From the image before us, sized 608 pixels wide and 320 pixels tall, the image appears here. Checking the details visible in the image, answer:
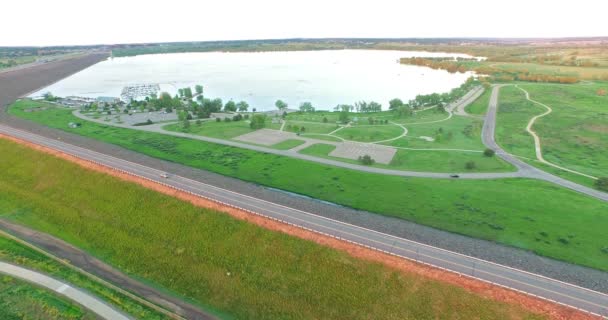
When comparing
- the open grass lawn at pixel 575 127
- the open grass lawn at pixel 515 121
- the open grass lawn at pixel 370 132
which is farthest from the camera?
the open grass lawn at pixel 370 132

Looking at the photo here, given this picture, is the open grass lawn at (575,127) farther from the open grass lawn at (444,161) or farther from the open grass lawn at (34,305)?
the open grass lawn at (34,305)

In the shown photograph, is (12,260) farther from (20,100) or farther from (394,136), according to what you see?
(20,100)

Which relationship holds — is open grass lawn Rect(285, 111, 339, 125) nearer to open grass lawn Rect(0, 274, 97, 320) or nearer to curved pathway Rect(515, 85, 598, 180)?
curved pathway Rect(515, 85, 598, 180)

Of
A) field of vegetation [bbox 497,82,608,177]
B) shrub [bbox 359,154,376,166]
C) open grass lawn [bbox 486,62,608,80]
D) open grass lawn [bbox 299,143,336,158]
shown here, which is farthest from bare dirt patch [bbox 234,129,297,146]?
open grass lawn [bbox 486,62,608,80]

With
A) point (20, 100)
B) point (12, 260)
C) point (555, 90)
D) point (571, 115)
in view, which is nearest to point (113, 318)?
point (12, 260)

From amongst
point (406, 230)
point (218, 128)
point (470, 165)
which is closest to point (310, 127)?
point (218, 128)

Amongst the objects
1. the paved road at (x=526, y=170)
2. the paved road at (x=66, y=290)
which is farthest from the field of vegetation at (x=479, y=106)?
the paved road at (x=66, y=290)

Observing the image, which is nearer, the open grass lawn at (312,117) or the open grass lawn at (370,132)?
the open grass lawn at (370,132)
